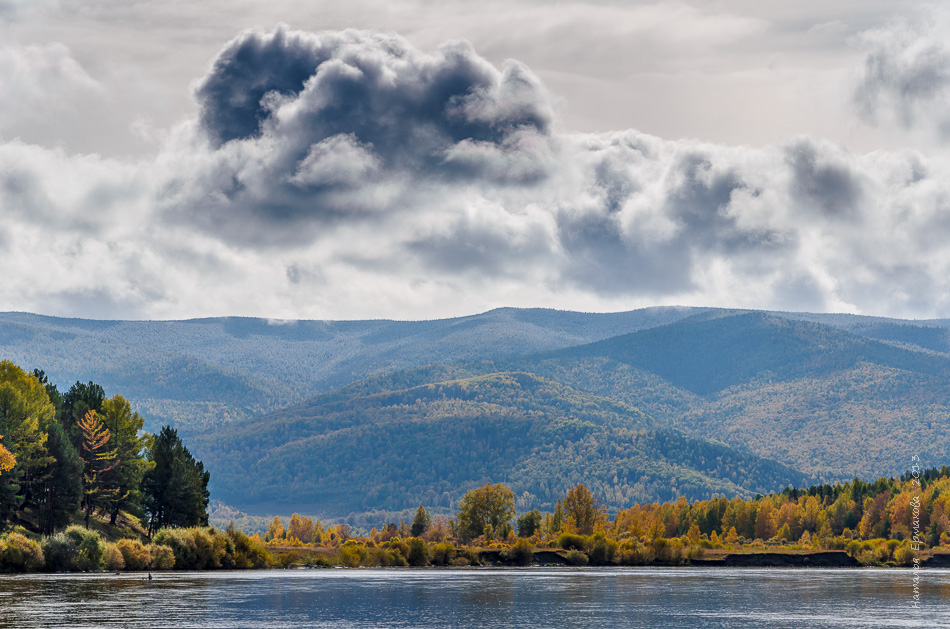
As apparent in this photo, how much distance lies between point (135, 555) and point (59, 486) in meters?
12.7

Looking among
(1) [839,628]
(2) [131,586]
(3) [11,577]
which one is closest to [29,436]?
(3) [11,577]

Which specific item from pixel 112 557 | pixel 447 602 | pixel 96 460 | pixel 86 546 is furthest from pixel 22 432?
pixel 447 602

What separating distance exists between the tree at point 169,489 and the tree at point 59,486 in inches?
1014

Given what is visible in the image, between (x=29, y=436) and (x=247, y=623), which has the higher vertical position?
(x=29, y=436)

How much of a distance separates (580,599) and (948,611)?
109 ft

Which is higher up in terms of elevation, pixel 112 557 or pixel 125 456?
pixel 125 456

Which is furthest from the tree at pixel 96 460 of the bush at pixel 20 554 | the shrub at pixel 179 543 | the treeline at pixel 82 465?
the bush at pixel 20 554

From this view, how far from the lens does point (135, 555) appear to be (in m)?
147

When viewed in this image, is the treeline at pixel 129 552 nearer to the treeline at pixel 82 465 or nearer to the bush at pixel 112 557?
the bush at pixel 112 557

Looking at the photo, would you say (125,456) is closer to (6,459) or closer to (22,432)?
(22,432)

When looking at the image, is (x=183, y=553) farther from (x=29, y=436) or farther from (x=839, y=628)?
(x=839, y=628)

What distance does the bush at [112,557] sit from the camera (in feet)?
464

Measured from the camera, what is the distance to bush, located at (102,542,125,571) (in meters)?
142

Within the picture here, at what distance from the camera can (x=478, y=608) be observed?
101312 millimetres
